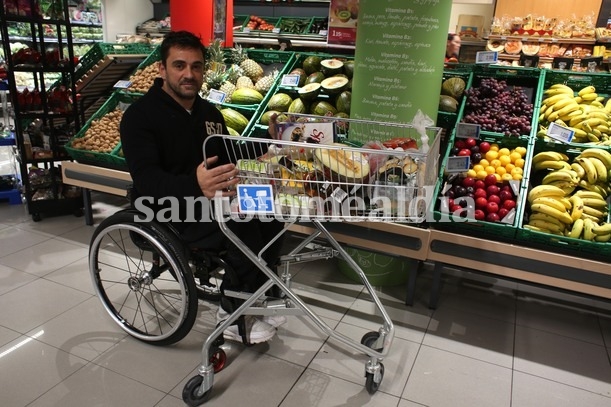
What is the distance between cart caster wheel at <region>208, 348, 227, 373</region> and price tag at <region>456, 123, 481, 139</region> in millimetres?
2075

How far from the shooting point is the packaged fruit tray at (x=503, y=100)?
307 cm

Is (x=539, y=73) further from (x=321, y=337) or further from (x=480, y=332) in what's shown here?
(x=321, y=337)

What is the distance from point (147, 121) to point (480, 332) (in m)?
2.20

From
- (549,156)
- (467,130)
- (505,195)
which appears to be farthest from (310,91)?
(549,156)

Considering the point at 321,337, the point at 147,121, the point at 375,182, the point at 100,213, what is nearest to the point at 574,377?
the point at 321,337

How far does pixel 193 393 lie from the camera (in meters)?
1.95

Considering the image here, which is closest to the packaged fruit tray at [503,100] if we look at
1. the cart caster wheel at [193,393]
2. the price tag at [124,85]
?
the cart caster wheel at [193,393]

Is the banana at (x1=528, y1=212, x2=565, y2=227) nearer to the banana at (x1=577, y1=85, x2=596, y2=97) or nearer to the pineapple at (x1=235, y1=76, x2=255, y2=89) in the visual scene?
the banana at (x1=577, y1=85, x2=596, y2=97)

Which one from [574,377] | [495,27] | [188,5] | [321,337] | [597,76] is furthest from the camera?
[495,27]

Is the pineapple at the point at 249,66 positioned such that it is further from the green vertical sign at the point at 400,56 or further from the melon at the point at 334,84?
the green vertical sign at the point at 400,56

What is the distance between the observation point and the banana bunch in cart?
65.0 inches

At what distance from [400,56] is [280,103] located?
3.93 ft

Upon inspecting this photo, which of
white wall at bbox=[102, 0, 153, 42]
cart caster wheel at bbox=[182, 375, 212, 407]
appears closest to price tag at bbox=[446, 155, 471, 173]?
cart caster wheel at bbox=[182, 375, 212, 407]

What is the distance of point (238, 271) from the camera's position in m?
2.10
